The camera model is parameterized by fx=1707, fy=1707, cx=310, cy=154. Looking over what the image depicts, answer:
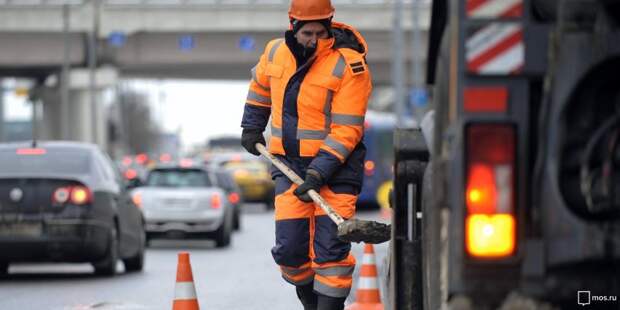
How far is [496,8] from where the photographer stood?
520cm

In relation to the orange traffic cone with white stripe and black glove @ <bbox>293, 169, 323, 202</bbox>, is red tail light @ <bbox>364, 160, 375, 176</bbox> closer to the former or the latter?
the orange traffic cone with white stripe

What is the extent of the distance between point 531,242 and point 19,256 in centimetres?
1134

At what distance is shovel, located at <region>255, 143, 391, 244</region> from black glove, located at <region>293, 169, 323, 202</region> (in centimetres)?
3

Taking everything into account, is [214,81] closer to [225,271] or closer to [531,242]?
[225,271]

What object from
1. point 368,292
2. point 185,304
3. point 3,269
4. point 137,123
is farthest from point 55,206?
point 137,123

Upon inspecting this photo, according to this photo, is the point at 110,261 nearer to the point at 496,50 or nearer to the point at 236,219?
the point at 496,50

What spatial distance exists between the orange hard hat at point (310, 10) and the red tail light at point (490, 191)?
3.49m

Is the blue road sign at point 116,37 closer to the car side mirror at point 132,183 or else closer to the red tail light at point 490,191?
the car side mirror at point 132,183

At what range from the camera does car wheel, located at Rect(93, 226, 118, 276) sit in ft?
54.7

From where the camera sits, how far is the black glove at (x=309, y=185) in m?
8.46

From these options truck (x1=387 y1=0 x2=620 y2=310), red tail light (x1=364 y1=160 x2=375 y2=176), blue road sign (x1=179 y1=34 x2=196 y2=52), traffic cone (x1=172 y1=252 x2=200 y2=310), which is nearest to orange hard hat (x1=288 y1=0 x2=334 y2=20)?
traffic cone (x1=172 y1=252 x2=200 y2=310)

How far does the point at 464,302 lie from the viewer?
520cm

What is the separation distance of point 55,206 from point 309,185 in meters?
7.99

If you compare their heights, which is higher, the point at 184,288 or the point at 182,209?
the point at 184,288
